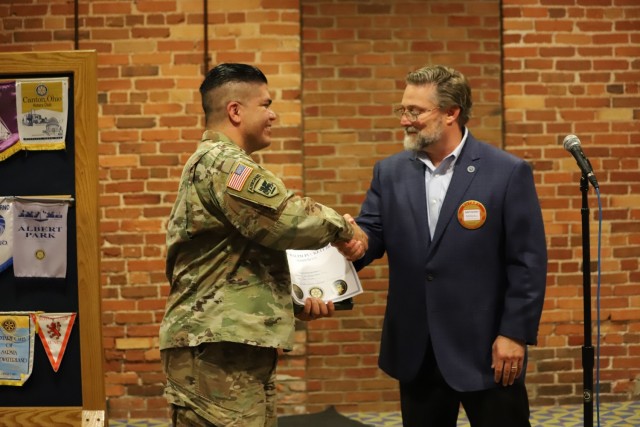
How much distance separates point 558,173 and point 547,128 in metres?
0.28

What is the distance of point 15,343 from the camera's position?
3111 millimetres

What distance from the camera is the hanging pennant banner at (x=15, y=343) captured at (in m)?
3.11

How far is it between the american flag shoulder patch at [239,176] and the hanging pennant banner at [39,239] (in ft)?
3.08

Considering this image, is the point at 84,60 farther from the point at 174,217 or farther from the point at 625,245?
the point at 625,245

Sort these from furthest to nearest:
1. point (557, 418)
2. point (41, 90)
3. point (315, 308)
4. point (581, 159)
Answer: point (557, 418), point (41, 90), point (581, 159), point (315, 308)

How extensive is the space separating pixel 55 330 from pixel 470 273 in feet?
5.13

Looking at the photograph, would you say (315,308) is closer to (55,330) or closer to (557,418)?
(55,330)

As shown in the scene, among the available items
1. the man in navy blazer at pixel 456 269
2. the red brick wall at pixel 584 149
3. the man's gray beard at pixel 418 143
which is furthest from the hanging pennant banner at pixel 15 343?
the red brick wall at pixel 584 149

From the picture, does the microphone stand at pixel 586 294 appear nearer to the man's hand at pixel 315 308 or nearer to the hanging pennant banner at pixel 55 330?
the man's hand at pixel 315 308

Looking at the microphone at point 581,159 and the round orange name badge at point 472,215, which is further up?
the microphone at point 581,159

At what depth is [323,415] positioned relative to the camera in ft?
15.7

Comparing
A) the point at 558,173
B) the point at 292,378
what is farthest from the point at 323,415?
the point at 558,173

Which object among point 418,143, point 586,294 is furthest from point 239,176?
point 586,294

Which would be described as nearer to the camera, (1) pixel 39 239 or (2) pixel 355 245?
(2) pixel 355 245
